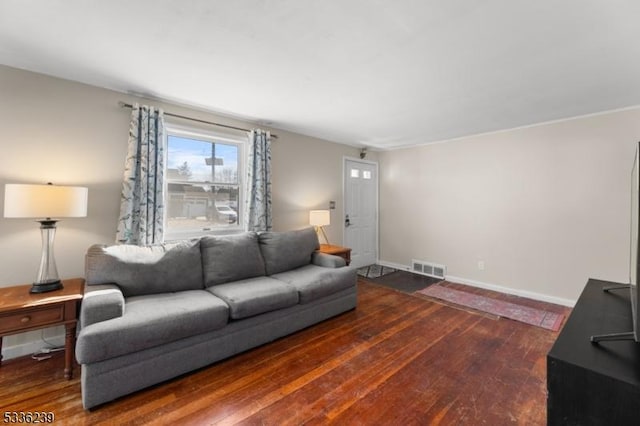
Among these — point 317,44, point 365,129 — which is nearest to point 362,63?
point 317,44

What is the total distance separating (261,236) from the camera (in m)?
3.33

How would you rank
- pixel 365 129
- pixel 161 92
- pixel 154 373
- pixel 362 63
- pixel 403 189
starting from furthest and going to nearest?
pixel 403 189
pixel 365 129
pixel 161 92
pixel 362 63
pixel 154 373

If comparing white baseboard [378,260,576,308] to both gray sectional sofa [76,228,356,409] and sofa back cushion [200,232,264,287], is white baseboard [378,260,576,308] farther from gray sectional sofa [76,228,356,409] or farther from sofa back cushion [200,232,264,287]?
sofa back cushion [200,232,264,287]

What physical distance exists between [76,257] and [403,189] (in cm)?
479

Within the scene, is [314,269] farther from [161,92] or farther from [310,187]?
[161,92]

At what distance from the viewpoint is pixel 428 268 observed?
4.84m

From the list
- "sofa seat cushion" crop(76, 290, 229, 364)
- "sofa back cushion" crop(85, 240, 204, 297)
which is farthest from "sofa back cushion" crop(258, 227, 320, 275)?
"sofa seat cushion" crop(76, 290, 229, 364)

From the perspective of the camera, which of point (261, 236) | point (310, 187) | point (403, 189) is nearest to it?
point (261, 236)

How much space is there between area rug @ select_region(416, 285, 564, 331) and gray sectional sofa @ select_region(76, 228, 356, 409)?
1.46 metres

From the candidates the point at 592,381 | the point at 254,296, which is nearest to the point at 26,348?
the point at 254,296

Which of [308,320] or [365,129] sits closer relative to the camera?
[308,320]

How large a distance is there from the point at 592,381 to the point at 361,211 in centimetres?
460

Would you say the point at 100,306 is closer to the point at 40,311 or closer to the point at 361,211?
the point at 40,311

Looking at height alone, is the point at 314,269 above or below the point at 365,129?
below
